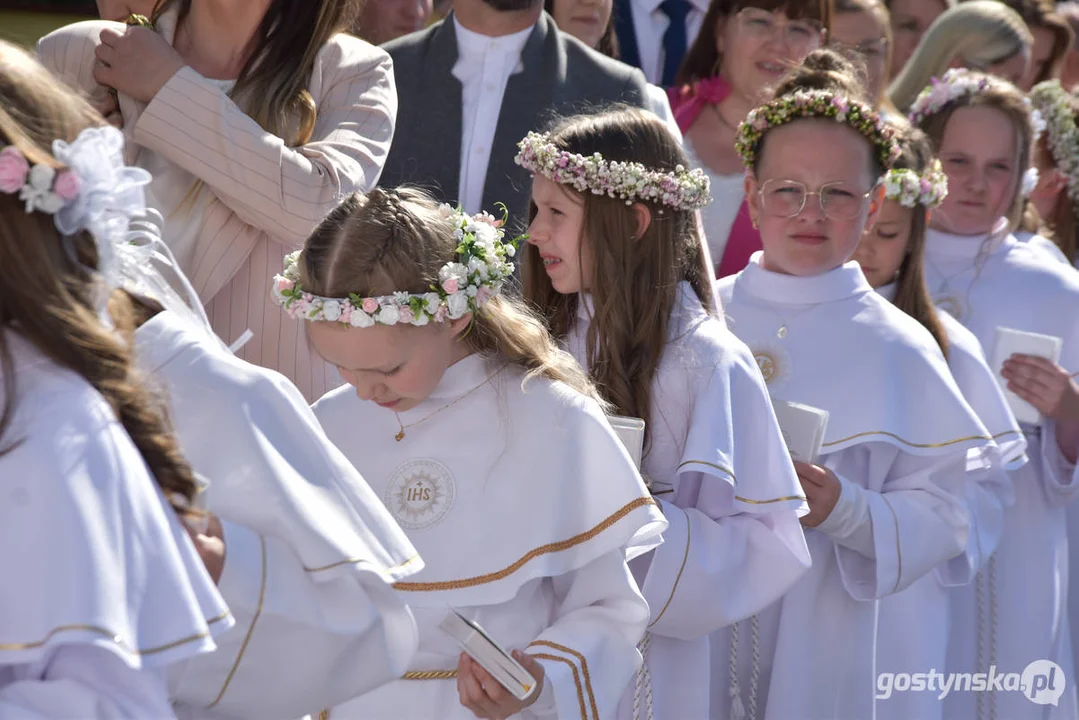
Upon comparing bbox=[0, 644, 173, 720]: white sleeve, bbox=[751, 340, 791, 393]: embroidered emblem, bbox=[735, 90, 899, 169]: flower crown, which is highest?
bbox=[735, 90, 899, 169]: flower crown

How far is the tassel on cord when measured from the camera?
4277mm

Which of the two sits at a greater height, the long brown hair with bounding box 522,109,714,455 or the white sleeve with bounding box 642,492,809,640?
the long brown hair with bounding box 522,109,714,455

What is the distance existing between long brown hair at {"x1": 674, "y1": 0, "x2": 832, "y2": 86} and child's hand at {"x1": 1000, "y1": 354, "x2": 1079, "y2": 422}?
5.37 feet

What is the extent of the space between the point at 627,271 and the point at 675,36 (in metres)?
3.38

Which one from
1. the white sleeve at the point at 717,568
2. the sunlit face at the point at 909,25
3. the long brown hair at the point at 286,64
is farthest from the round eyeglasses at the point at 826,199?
the sunlit face at the point at 909,25

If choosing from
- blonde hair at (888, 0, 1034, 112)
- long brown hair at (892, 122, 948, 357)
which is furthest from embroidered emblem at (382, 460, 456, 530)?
blonde hair at (888, 0, 1034, 112)

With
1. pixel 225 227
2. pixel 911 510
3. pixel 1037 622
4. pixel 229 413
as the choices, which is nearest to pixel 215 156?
pixel 225 227

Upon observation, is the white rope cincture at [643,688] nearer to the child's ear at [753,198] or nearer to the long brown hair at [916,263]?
the child's ear at [753,198]

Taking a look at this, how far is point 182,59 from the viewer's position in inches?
148

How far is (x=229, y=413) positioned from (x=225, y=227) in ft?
4.98

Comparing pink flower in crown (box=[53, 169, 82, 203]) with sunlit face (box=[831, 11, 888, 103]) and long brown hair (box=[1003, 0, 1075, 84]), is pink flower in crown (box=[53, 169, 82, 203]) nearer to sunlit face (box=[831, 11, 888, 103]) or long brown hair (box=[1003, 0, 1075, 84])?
sunlit face (box=[831, 11, 888, 103])

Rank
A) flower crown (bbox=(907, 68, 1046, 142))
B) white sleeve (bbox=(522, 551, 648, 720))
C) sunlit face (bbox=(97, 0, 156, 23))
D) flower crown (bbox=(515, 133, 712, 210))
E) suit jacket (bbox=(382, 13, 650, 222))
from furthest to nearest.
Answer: flower crown (bbox=(907, 68, 1046, 142)), suit jacket (bbox=(382, 13, 650, 222)), sunlit face (bbox=(97, 0, 156, 23)), flower crown (bbox=(515, 133, 712, 210)), white sleeve (bbox=(522, 551, 648, 720))

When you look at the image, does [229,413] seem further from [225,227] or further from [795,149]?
[795,149]

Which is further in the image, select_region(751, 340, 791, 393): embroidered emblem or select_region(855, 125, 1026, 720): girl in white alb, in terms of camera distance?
select_region(855, 125, 1026, 720): girl in white alb
